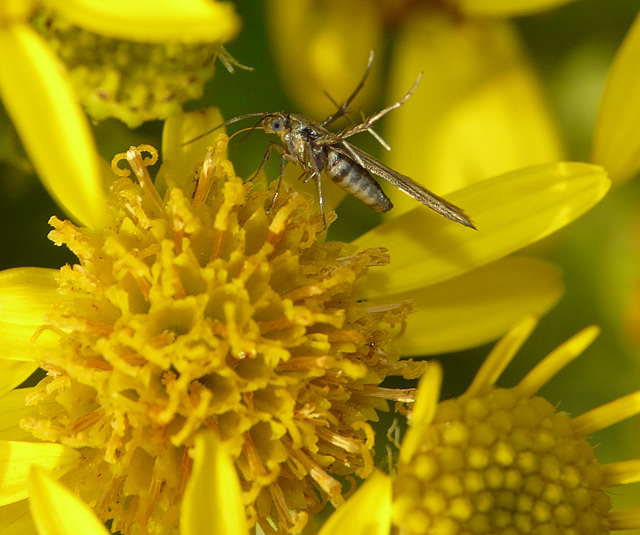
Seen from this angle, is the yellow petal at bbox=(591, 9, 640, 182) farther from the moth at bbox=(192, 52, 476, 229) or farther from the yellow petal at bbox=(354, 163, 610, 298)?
the moth at bbox=(192, 52, 476, 229)

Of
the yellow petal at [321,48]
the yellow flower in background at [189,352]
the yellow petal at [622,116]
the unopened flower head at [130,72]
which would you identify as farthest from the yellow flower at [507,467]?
the yellow petal at [321,48]

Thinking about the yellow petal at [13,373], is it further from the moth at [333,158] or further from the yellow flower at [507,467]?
the yellow flower at [507,467]

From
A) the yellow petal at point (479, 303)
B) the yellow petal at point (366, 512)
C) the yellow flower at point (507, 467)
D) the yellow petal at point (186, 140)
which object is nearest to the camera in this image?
the yellow petal at point (366, 512)

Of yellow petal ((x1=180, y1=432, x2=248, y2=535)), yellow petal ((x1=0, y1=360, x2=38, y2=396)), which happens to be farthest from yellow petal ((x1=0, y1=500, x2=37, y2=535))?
yellow petal ((x1=180, y1=432, x2=248, y2=535))

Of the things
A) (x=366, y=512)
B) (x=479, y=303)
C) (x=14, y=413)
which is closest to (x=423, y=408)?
(x=366, y=512)

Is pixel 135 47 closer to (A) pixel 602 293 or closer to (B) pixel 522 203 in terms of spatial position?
(B) pixel 522 203
